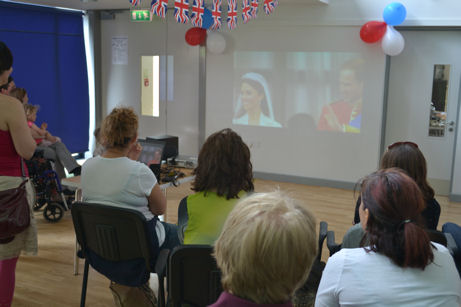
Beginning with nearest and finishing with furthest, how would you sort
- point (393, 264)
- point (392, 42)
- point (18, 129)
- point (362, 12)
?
1. point (393, 264)
2. point (18, 129)
3. point (392, 42)
4. point (362, 12)

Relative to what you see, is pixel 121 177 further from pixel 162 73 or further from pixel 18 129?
pixel 162 73

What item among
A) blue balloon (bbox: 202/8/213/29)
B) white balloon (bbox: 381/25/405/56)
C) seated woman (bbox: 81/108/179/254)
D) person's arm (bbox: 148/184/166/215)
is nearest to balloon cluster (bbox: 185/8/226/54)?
blue balloon (bbox: 202/8/213/29)

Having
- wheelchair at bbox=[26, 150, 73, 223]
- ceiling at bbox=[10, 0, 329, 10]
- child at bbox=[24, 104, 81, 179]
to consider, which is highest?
ceiling at bbox=[10, 0, 329, 10]

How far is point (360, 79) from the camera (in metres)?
6.66

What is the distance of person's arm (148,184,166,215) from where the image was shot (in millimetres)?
2656

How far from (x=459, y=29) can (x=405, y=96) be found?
1.07 meters

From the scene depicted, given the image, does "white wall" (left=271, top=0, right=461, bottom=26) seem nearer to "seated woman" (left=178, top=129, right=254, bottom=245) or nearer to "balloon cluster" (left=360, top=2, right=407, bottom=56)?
"balloon cluster" (left=360, top=2, right=407, bottom=56)

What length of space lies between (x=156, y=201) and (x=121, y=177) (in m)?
0.24

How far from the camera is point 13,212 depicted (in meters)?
2.55

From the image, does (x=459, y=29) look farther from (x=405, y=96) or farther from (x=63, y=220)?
(x=63, y=220)

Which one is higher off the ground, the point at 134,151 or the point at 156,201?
the point at 134,151

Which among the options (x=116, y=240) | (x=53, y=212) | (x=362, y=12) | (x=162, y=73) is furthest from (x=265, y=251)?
(x=162, y=73)

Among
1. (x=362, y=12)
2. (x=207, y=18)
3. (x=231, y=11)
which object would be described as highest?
A: (x=362, y=12)

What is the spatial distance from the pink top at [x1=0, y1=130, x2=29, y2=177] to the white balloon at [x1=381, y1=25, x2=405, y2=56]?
4.99 meters
